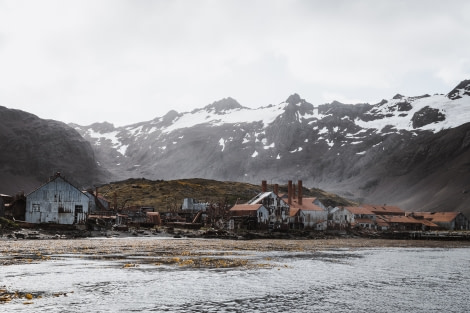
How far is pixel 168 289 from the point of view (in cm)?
2762

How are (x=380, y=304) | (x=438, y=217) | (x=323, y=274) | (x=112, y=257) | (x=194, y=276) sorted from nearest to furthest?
(x=380, y=304) < (x=194, y=276) < (x=323, y=274) < (x=112, y=257) < (x=438, y=217)

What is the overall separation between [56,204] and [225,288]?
7207 cm

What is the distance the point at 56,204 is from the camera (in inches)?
3627

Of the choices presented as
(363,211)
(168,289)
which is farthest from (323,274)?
(363,211)

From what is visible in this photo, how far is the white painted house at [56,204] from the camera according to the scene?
300ft

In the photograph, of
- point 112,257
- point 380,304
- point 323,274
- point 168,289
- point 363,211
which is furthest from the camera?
point 363,211

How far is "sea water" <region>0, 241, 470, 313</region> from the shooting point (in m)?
23.3

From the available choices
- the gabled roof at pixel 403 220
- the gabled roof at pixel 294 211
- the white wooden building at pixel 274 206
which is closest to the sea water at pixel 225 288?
the white wooden building at pixel 274 206

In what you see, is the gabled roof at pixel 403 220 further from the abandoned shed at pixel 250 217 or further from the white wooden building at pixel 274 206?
the abandoned shed at pixel 250 217

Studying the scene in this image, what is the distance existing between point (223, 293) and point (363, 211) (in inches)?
5555

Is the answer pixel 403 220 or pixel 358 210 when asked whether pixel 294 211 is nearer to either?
pixel 358 210

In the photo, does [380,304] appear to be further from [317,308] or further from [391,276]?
[391,276]

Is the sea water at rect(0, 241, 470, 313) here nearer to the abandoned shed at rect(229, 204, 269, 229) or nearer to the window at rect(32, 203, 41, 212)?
the window at rect(32, 203, 41, 212)

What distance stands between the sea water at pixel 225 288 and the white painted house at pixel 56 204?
5366cm
